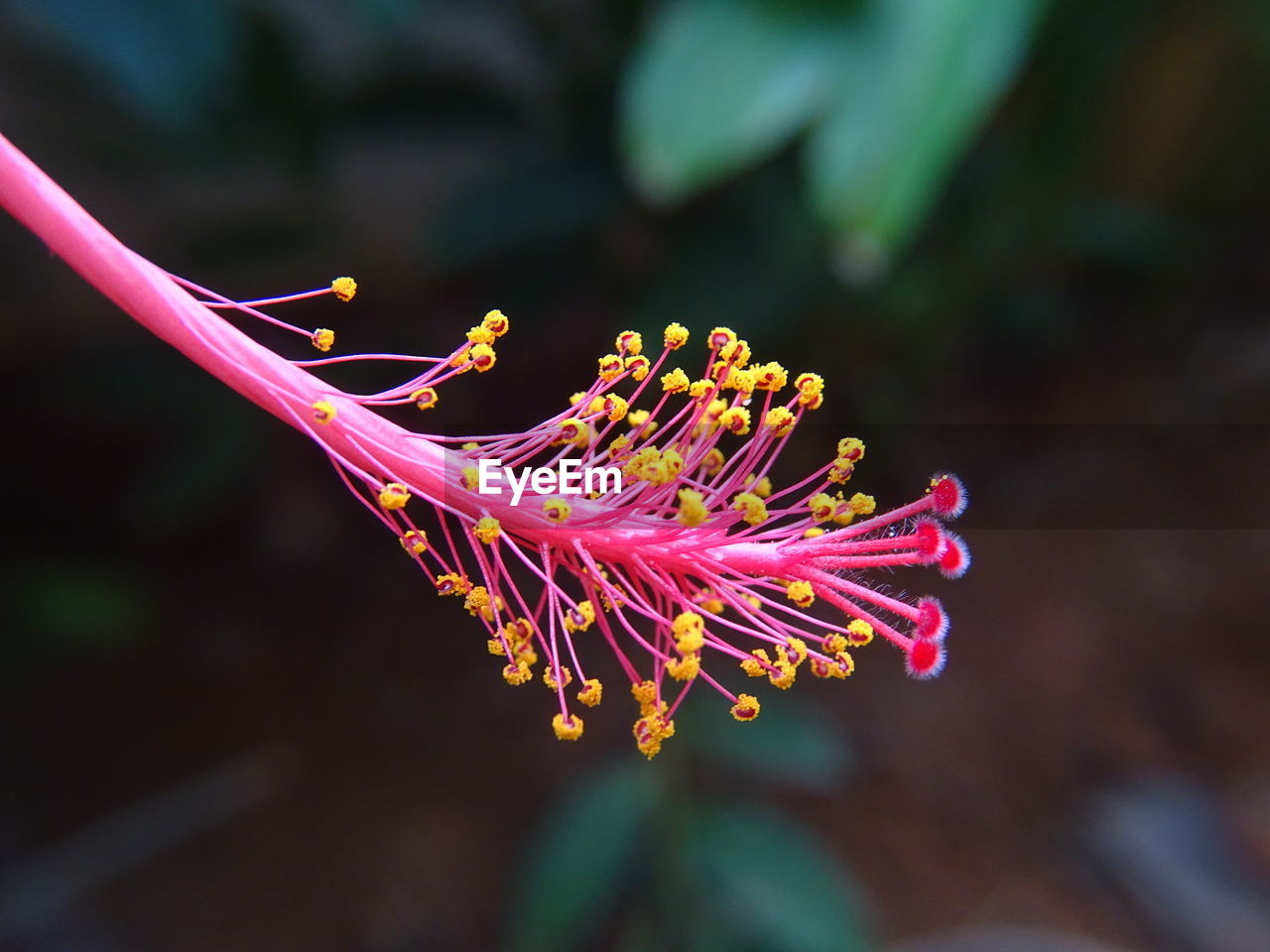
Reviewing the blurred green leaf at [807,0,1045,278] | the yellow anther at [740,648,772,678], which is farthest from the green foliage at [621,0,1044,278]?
the yellow anther at [740,648,772,678]

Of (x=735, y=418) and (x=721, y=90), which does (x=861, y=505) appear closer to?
(x=735, y=418)

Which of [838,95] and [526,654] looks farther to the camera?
[838,95]

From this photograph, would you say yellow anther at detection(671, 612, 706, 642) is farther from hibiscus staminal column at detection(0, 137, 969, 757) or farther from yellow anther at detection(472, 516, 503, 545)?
yellow anther at detection(472, 516, 503, 545)

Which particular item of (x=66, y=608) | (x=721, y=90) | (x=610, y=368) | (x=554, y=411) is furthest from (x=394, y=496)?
(x=554, y=411)

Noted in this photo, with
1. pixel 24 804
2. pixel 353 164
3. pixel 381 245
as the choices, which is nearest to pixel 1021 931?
pixel 24 804

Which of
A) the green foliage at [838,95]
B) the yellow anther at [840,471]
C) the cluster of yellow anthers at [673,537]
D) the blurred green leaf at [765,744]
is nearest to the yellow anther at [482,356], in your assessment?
the cluster of yellow anthers at [673,537]

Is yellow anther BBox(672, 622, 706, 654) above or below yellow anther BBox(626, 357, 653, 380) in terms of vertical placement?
below
